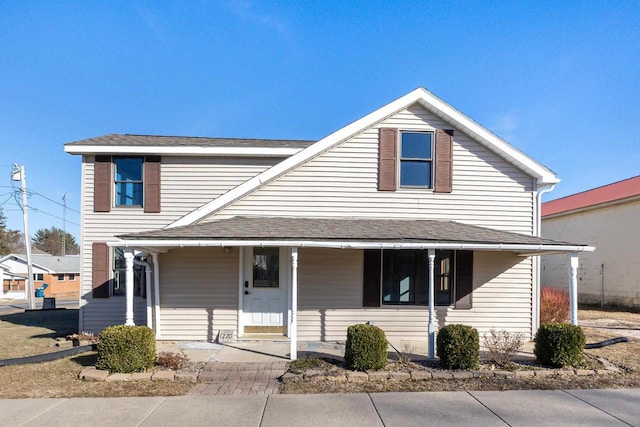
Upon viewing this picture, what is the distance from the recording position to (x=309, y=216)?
8.54m

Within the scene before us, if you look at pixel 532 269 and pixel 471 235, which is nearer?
pixel 471 235

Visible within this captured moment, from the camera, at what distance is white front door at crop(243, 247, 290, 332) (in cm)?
832

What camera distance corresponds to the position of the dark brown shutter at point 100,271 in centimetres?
931

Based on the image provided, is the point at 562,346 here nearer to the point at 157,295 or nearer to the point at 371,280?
the point at 371,280

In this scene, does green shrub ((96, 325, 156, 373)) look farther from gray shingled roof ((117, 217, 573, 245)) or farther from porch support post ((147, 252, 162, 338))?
porch support post ((147, 252, 162, 338))

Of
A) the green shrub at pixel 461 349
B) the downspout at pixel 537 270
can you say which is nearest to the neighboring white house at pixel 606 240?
the downspout at pixel 537 270

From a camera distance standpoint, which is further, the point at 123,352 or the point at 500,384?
the point at 123,352

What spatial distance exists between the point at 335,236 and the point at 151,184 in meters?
5.46

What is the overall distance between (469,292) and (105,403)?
7.27m

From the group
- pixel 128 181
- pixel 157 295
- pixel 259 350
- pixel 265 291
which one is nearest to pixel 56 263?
pixel 128 181

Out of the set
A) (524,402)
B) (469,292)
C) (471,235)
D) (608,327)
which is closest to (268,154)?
(471,235)

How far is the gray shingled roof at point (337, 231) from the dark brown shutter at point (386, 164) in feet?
2.91

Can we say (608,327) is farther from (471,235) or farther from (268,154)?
(268,154)

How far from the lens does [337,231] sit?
7.33 metres
